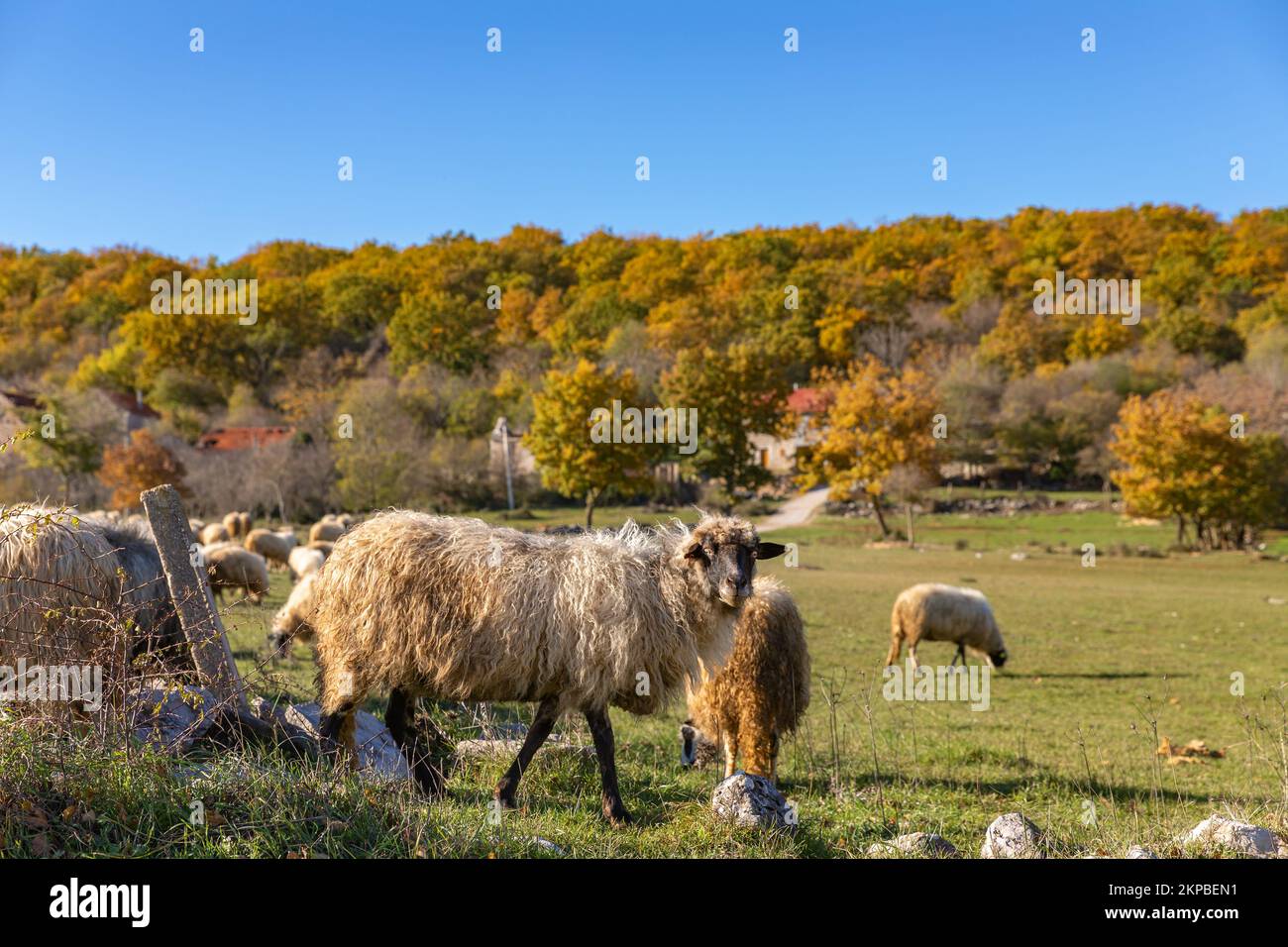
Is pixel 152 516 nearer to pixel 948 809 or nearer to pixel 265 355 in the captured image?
pixel 948 809

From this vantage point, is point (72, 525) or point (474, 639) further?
point (72, 525)

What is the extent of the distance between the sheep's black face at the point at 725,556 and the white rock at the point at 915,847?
182 centimetres

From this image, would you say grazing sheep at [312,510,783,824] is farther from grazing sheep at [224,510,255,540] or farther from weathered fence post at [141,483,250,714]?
grazing sheep at [224,510,255,540]

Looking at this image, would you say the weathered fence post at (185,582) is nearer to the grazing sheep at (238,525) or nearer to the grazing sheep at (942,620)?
the grazing sheep at (942,620)

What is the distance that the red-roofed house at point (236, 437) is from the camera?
6500 cm

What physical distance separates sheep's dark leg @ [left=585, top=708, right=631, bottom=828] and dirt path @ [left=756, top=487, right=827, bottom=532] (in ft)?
155

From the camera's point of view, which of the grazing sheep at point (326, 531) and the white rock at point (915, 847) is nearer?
the white rock at point (915, 847)

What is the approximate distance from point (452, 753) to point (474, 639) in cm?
184

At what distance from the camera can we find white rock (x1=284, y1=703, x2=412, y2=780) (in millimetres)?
6753

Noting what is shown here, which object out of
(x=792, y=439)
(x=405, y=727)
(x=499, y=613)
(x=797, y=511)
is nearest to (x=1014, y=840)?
(x=499, y=613)

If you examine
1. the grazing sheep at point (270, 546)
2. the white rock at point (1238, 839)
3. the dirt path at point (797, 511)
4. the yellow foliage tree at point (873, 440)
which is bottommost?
the dirt path at point (797, 511)

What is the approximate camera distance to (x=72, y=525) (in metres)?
7.58

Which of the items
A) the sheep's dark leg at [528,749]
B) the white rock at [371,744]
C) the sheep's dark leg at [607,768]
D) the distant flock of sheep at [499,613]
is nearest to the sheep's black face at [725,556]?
the distant flock of sheep at [499,613]
